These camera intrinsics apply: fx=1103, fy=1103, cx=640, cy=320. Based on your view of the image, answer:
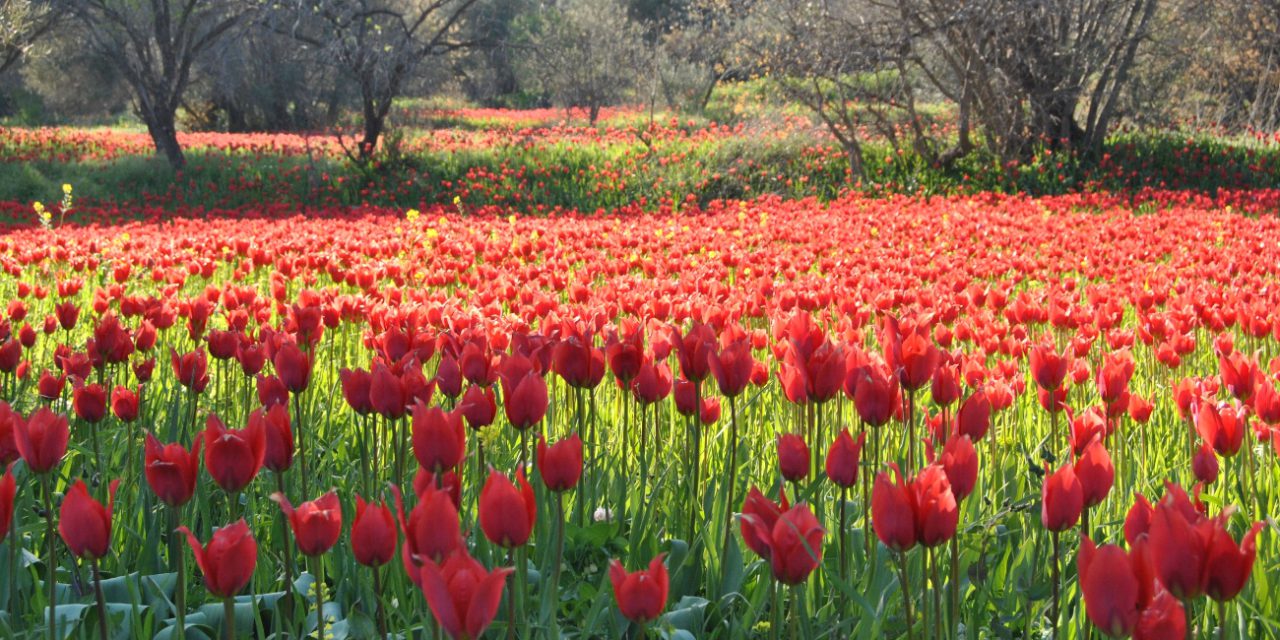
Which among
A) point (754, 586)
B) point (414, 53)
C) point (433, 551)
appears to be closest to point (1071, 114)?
point (414, 53)

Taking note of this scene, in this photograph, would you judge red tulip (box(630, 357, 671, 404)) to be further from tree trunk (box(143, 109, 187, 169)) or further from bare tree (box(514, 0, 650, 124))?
bare tree (box(514, 0, 650, 124))

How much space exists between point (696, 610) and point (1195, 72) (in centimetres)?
2945

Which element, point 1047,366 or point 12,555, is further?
point 1047,366

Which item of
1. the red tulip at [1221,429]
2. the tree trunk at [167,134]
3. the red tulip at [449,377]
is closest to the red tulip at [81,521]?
the red tulip at [449,377]

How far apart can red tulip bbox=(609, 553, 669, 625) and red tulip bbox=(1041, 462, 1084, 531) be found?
0.61 metres

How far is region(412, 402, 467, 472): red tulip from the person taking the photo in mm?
1777

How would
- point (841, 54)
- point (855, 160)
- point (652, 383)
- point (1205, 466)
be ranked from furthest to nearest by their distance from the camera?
point (855, 160)
point (841, 54)
point (652, 383)
point (1205, 466)

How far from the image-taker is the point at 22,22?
72.1 feet

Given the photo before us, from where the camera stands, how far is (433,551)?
141 centimetres

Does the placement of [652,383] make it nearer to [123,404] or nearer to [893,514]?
[893,514]

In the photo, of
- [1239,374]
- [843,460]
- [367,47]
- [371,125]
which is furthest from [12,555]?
[371,125]

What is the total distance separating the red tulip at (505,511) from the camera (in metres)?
1.46

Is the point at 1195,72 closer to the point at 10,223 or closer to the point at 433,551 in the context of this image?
the point at 10,223

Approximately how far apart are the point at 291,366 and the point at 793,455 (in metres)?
1.18
